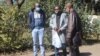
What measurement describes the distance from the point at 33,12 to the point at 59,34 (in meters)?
1.15

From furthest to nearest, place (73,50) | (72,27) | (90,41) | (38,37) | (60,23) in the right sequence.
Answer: (90,41) < (38,37) < (60,23) < (73,50) < (72,27)

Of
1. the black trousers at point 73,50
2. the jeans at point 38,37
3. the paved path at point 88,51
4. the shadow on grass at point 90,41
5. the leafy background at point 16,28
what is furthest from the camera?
the shadow on grass at point 90,41

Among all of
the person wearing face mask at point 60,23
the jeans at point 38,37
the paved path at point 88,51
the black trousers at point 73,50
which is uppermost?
the person wearing face mask at point 60,23

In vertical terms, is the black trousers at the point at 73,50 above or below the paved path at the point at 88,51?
above

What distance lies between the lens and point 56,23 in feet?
37.1

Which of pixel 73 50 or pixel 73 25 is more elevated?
pixel 73 25

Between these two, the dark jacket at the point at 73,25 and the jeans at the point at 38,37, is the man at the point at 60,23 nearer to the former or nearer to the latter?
the jeans at the point at 38,37

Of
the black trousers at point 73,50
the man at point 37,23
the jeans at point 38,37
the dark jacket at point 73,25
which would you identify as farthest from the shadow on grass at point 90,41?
the dark jacket at point 73,25

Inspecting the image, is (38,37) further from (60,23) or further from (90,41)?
(90,41)

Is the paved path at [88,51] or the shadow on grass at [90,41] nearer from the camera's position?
the paved path at [88,51]

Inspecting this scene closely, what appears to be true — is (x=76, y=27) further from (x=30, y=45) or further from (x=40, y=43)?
(x=30, y=45)

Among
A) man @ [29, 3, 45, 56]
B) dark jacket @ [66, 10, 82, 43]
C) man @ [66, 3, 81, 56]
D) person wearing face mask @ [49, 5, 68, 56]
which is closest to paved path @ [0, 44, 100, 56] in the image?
man @ [29, 3, 45, 56]

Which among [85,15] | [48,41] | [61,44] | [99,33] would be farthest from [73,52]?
[99,33]

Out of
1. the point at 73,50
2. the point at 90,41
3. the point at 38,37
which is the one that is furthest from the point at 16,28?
the point at 90,41
